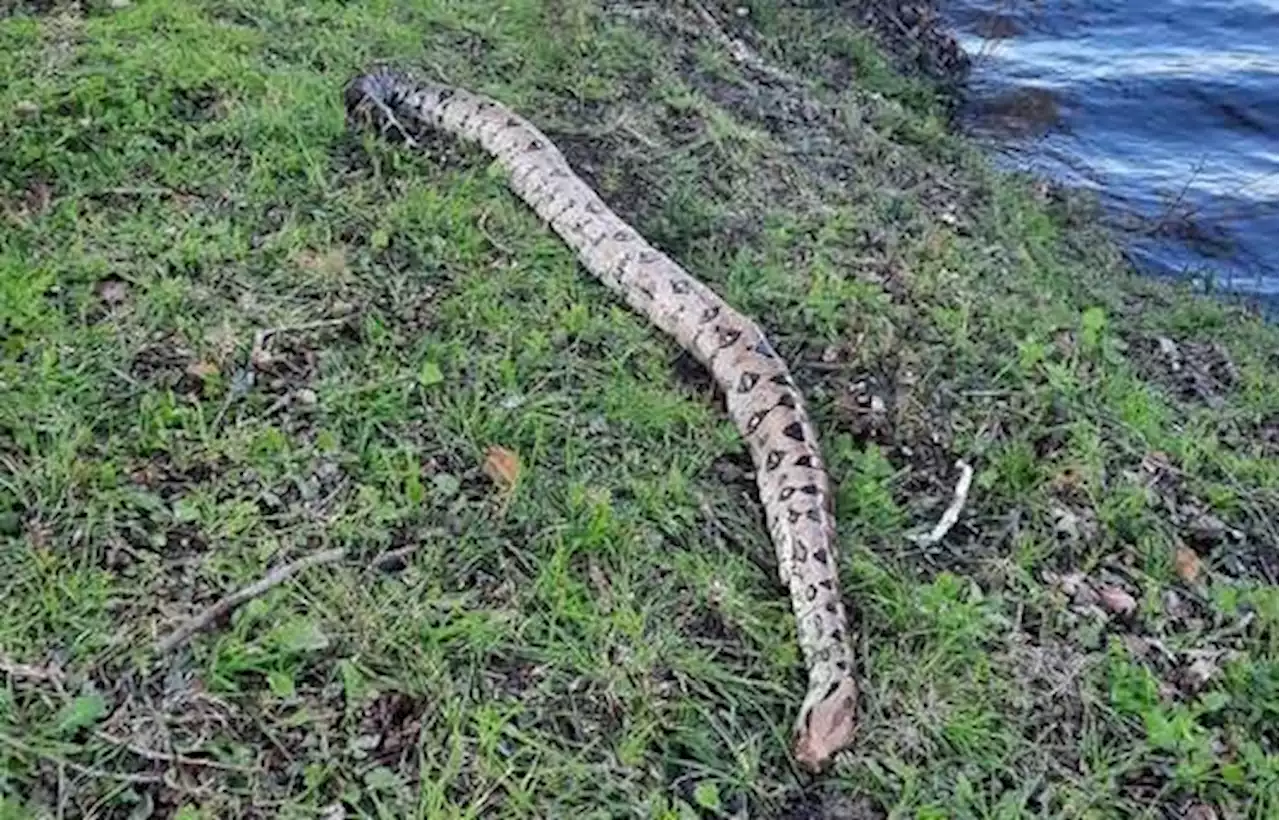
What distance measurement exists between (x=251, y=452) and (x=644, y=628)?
Answer: 43.1 inches

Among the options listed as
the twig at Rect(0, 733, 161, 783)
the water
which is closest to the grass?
the twig at Rect(0, 733, 161, 783)

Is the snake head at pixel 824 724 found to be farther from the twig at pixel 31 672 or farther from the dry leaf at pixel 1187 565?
the twig at pixel 31 672

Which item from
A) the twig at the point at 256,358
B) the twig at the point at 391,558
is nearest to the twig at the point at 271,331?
the twig at the point at 256,358

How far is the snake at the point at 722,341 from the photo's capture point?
3.24 meters

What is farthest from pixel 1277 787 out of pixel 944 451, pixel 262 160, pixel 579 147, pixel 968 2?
pixel 968 2

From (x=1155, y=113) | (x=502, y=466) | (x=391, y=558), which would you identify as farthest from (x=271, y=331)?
(x=1155, y=113)

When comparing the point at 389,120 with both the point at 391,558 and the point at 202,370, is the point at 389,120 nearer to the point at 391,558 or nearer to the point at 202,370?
the point at 202,370

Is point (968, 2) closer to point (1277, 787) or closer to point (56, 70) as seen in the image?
point (56, 70)

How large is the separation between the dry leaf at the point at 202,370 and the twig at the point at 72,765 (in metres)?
1.20

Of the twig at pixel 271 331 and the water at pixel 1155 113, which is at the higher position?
the twig at pixel 271 331

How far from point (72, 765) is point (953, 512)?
2277 mm

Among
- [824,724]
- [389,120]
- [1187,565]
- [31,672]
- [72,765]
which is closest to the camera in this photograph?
[72,765]

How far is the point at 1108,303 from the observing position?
18.5ft

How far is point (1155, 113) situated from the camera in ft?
26.6
